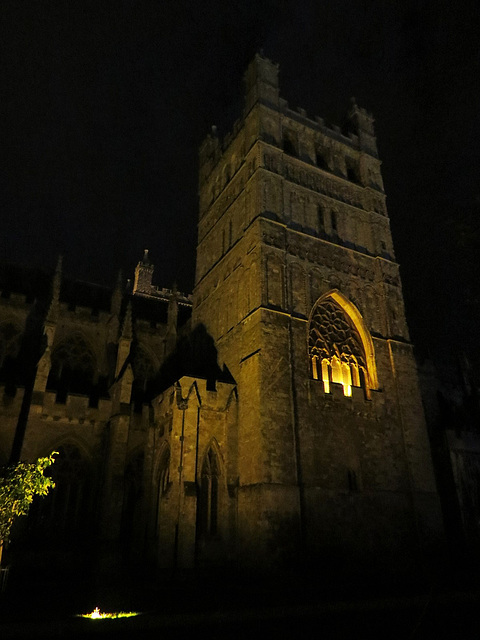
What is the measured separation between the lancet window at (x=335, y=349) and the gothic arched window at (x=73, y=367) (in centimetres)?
1199

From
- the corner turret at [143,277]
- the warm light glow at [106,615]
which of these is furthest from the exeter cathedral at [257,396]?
the corner turret at [143,277]

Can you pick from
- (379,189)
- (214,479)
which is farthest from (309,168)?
(214,479)

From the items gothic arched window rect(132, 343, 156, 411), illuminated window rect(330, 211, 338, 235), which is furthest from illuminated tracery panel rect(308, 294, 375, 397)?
gothic arched window rect(132, 343, 156, 411)

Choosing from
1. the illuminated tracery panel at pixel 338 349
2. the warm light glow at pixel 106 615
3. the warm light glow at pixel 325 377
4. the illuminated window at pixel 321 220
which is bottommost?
the warm light glow at pixel 106 615

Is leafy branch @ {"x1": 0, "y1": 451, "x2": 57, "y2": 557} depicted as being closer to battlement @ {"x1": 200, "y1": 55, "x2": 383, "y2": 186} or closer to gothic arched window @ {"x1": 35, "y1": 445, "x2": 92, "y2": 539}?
gothic arched window @ {"x1": 35, "y1": 445, "x2": 92, "y2": 539}

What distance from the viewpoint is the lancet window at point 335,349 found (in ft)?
64.7

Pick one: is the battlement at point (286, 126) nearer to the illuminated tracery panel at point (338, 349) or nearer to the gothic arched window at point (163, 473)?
the illuminated tracery panel at point (338, 349)

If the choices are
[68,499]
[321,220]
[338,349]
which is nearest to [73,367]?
[68,499]

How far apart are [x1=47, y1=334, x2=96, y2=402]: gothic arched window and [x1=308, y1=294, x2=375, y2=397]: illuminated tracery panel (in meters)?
12.0

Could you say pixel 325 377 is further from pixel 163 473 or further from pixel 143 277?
pixel 143 277

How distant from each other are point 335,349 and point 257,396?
5143mm

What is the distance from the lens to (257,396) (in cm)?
1716

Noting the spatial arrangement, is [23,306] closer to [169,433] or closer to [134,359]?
[134,359]

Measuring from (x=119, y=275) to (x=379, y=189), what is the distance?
16.2 m
